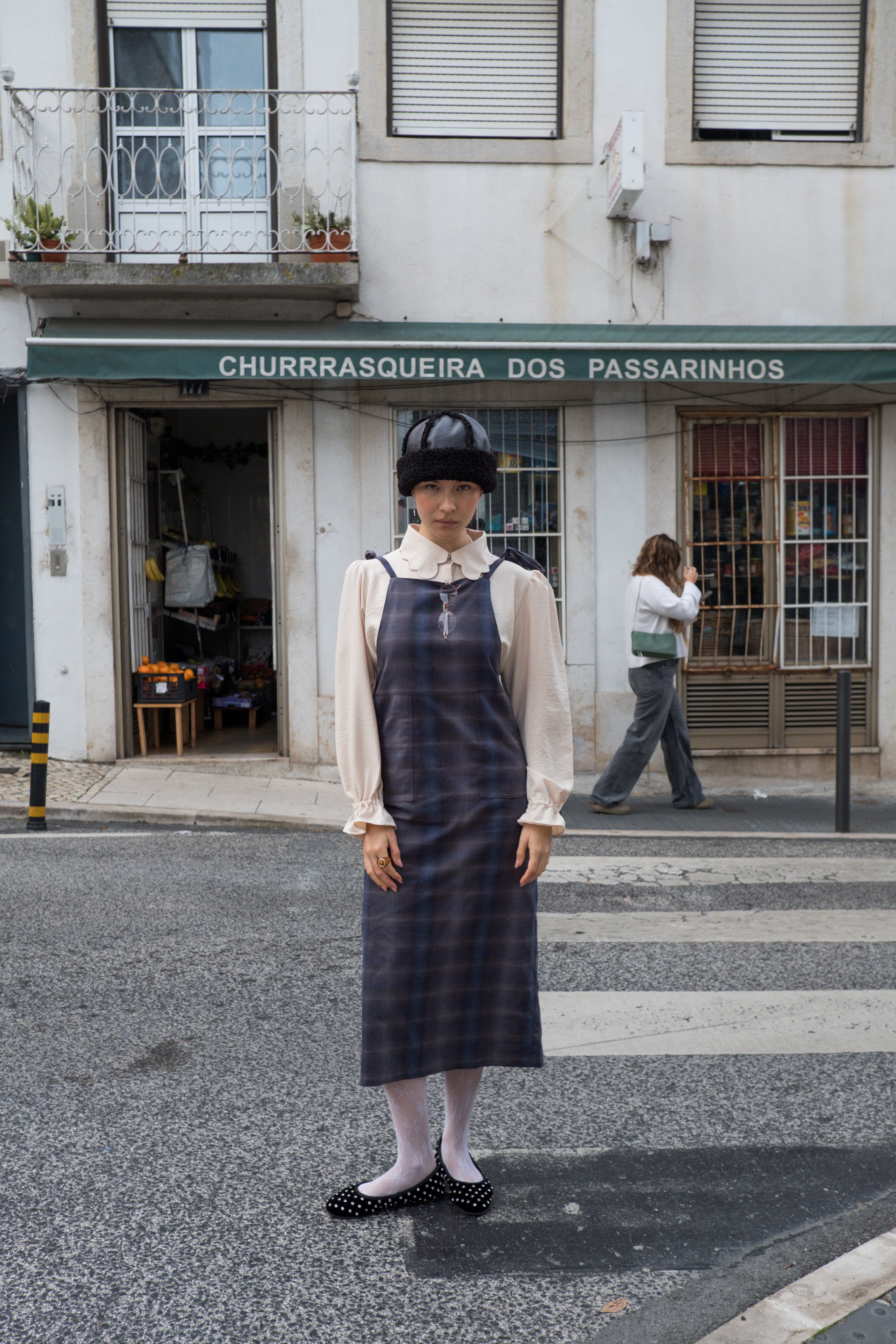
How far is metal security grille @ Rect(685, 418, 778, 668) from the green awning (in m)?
0.90

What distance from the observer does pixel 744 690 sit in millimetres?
10625

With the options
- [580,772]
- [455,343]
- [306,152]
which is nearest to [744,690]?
[580,772]

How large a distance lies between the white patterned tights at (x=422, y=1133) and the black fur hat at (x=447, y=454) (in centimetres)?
151

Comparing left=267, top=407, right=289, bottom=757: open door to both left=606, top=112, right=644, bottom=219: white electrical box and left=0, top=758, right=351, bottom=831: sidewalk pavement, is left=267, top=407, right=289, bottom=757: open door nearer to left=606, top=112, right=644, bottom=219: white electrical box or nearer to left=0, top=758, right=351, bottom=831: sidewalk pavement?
left=0, top=758, right=351, bottom=831: sidewalk pavement

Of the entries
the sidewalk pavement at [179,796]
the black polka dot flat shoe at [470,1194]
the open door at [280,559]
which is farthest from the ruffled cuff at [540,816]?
the open door at [280,559]

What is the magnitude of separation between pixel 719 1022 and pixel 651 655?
446 centimetres

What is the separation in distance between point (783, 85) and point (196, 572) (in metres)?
7.10

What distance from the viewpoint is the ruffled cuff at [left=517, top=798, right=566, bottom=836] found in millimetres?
2938

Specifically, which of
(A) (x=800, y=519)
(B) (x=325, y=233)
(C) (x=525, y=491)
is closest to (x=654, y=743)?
(C) (x=525, y=491)

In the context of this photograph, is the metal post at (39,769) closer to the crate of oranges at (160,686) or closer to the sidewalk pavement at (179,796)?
the sidewalk pavement at (179,796)

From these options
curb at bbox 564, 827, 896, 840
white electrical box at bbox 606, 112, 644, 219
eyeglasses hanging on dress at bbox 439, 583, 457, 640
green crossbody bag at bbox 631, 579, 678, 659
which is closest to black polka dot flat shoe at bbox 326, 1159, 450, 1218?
eyeglasses hanging on dress at bbox 439, 583, 457, 640

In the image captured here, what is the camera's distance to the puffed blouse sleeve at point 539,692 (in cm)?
299

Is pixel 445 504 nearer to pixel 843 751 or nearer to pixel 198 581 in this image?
pixel 843 751

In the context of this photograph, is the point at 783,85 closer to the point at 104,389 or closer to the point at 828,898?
the point at 104,389
